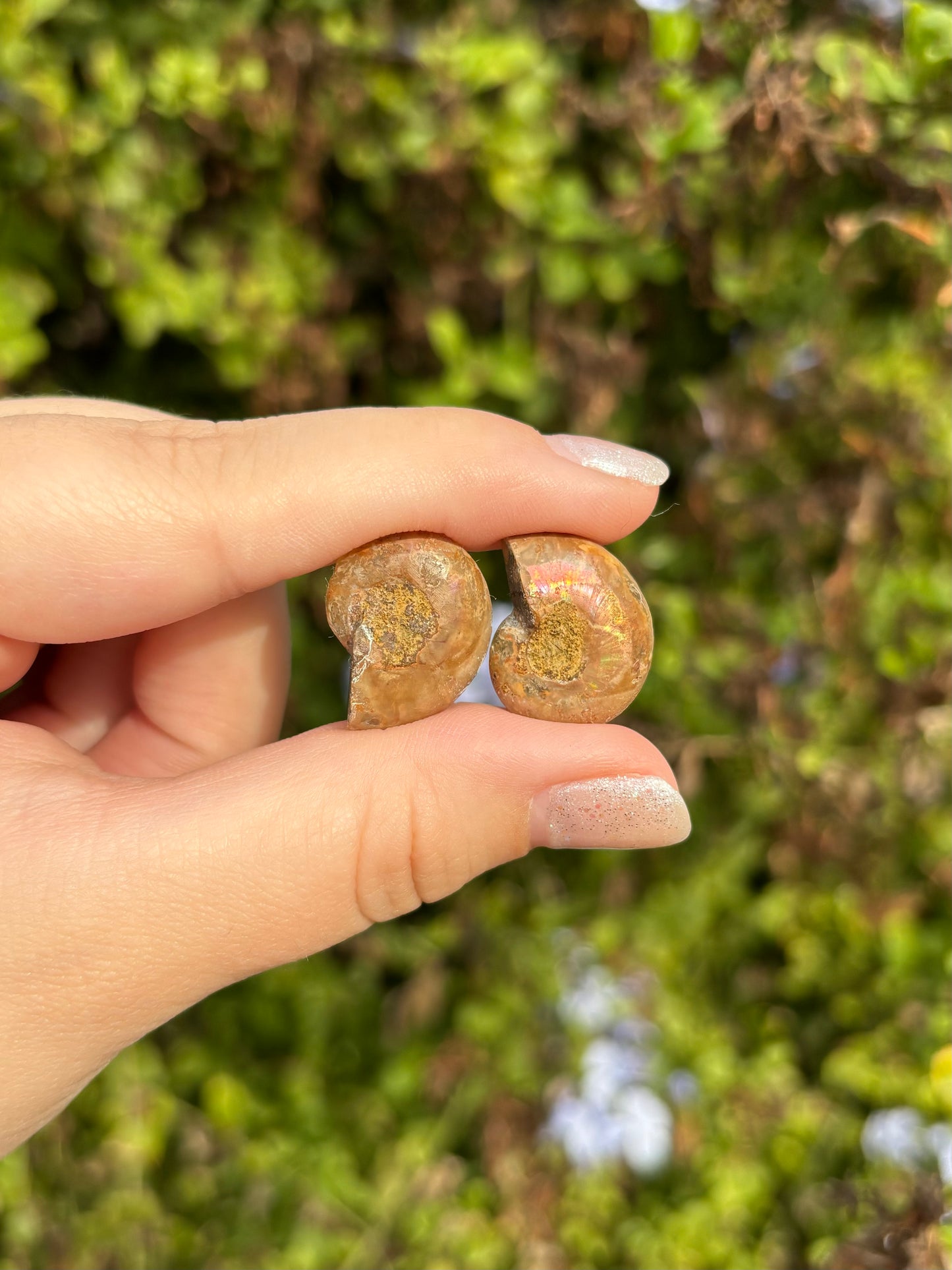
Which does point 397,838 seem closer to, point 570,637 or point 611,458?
point 570,637

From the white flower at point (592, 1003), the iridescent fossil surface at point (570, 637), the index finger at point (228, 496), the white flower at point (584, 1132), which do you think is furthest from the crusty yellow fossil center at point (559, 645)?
the white flower at point (584, 1132)

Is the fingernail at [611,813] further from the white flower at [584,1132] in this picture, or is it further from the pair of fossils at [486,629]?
the white flower at [584,1132]

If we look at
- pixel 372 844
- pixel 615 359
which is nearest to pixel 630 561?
pixel 615 359

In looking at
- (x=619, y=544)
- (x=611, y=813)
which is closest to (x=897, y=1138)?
(x=611, y=813)

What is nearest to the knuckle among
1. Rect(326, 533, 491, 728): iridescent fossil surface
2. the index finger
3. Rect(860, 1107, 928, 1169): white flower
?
Rect(326, 533, 491, 728): iridescent fossil surface

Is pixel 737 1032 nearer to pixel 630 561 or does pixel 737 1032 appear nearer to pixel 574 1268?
pixel 574 1268

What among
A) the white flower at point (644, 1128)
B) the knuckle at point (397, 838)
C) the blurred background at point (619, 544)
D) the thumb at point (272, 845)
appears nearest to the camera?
the thumb at point (272, 845)
